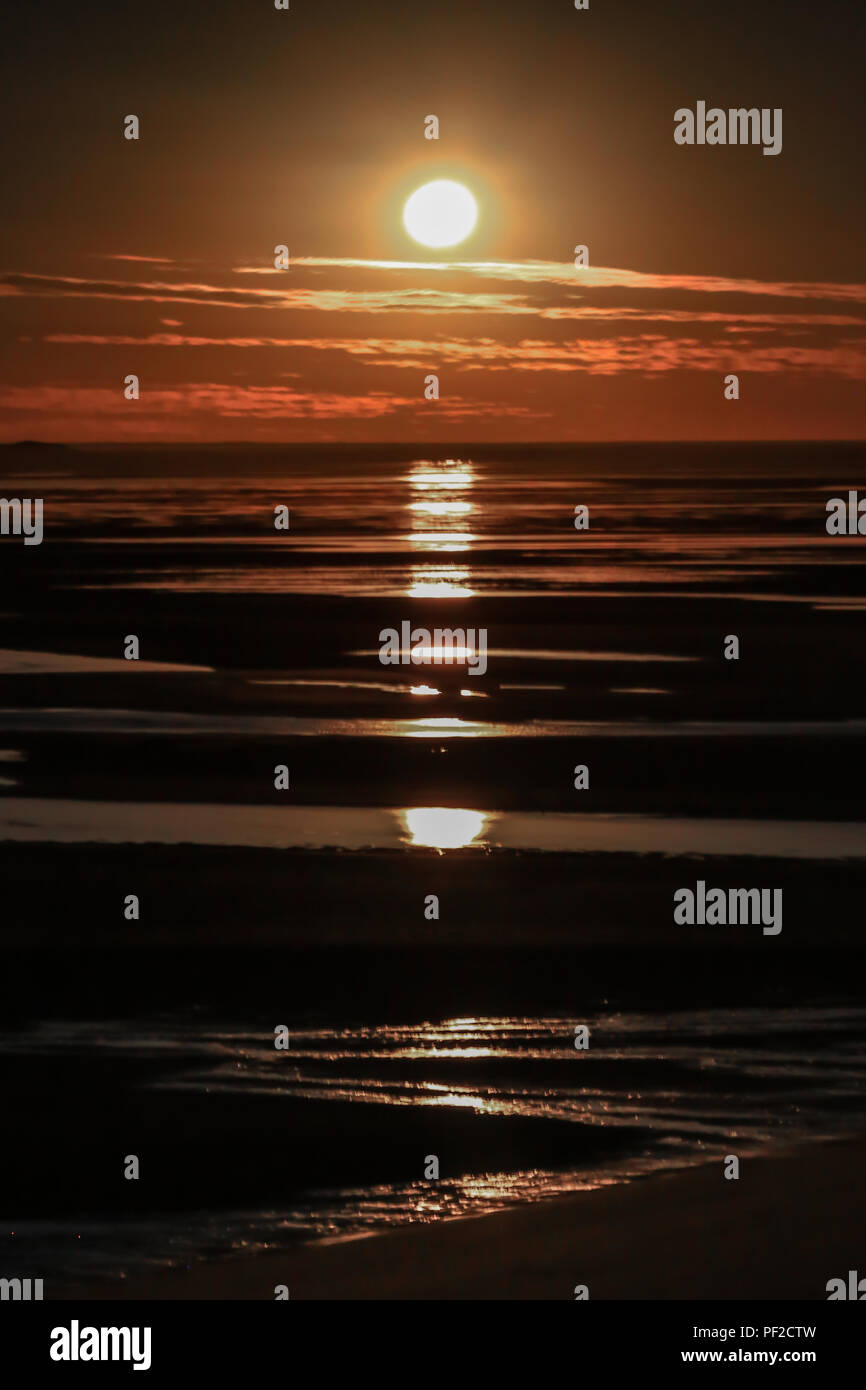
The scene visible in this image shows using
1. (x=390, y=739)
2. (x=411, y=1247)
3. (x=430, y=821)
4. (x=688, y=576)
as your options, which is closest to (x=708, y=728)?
(x=390, y=739)

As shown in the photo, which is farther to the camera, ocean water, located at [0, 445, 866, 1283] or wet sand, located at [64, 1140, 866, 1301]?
ocean water, located at [0, 445, 866, 1283]

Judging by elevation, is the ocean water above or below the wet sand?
above

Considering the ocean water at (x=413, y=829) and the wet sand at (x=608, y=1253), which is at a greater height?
the ocean water at (x=413, y=829)

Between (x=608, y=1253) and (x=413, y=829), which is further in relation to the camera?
(x=413, y=829)

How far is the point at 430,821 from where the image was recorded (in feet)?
55.4

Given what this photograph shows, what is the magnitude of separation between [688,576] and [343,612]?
35.3 feet

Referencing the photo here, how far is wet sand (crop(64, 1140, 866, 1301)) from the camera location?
7215mm

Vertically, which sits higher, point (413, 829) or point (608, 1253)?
point (413, 829)

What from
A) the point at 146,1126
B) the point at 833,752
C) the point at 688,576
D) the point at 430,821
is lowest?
the point at 146,1126

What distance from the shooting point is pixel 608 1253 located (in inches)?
295

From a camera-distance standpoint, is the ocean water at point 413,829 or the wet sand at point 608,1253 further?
the ocean water at point 413,829

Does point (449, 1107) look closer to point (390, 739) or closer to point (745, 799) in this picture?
point (745, 799)

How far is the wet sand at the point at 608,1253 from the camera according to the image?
7.21m
